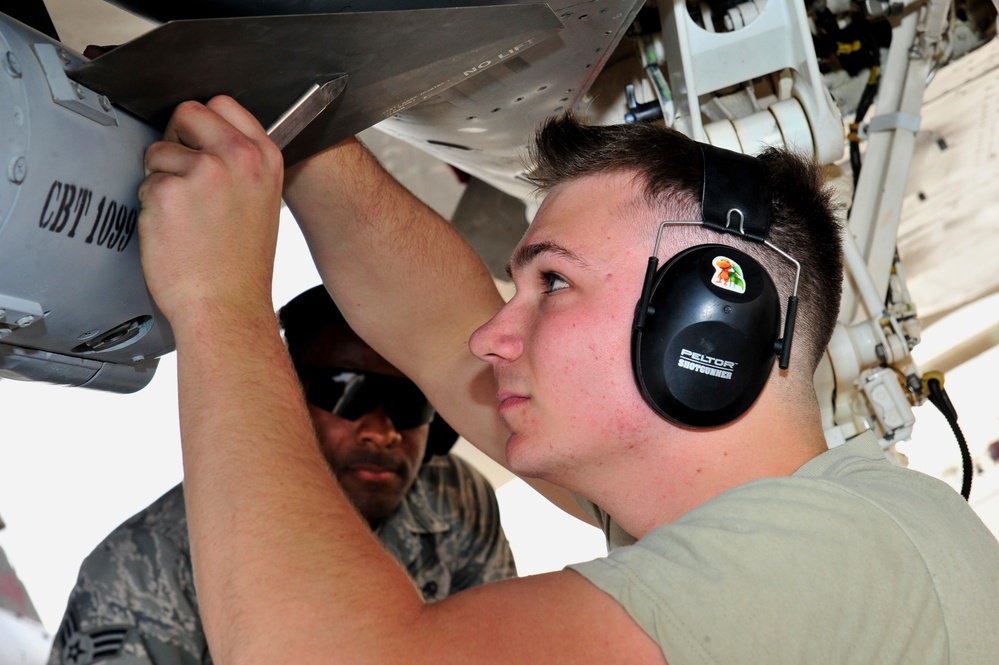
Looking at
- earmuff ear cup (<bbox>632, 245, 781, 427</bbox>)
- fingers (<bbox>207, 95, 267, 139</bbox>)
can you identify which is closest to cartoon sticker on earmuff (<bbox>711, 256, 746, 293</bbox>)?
earmuff ear cup (<bbox>632, 245, 781, 427</bbox>)

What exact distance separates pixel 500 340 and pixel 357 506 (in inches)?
23.4

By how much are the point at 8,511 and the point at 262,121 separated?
6.22 ft

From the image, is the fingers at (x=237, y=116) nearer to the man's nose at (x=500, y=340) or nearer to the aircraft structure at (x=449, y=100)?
the aircraft structure at (x=449, y=100)

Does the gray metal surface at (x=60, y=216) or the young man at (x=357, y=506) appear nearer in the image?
the gray metal surface at (x=60, y=216)

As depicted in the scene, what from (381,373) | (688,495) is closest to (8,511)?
(381,373)

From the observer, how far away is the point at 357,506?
1448 millimetres

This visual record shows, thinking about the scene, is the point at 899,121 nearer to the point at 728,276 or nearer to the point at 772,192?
the point at 772,192

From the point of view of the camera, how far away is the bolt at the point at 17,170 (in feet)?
→ 2.17

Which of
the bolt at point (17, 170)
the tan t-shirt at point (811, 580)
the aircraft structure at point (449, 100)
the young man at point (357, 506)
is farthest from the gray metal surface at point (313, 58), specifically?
the young man at point (357, 506)

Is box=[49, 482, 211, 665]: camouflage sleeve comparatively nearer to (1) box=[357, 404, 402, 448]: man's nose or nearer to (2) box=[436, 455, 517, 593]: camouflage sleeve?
(1) box=[357, 404, 402, 448]: man's nose

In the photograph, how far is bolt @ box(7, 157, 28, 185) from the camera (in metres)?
0.66

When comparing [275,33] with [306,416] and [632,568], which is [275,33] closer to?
[306,416]

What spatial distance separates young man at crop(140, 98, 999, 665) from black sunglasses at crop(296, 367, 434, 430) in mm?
819

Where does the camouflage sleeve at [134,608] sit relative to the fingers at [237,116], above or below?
below
